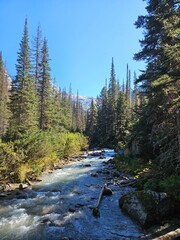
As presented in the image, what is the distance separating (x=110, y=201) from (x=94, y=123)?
162 ft

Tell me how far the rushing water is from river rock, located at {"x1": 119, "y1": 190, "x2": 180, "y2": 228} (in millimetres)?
345

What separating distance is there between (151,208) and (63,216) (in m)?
3.44

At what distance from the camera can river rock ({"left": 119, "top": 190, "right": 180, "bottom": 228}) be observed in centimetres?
790

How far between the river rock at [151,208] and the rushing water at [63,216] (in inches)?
13.6

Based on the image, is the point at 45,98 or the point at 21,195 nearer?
the point at 21,195

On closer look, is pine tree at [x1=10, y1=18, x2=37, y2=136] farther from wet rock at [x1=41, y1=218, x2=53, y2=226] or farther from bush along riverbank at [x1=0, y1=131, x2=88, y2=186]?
wet rock at [x1=41, y1=218, x2=53, y2=226]

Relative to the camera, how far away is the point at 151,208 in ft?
26.5

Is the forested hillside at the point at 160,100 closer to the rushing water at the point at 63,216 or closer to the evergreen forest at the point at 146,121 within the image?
the evergreen forest at the point at 146,121

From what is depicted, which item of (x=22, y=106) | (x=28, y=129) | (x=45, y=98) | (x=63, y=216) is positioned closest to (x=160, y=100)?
(x=63, y=216)

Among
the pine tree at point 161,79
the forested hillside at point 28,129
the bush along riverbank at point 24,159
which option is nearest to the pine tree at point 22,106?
the forested hillside at point 28,129

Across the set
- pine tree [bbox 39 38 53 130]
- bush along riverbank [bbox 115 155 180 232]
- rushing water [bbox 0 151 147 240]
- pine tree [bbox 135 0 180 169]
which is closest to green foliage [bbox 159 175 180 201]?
bush along riverbank [bbox 115 155 180 232]

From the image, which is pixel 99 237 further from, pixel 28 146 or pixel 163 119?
pixel 28 146

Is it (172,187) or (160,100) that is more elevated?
(160,100)

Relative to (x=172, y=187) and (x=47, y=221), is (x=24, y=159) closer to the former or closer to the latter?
(x=47, y=221)
